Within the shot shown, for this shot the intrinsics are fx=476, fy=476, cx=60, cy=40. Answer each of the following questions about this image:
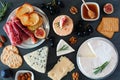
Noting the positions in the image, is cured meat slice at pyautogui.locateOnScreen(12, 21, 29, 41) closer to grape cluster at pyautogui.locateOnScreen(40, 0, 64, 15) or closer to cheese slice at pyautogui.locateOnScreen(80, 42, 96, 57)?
grape cluster at pyautogui.locateOnScreen(40, 0, 64, 15)

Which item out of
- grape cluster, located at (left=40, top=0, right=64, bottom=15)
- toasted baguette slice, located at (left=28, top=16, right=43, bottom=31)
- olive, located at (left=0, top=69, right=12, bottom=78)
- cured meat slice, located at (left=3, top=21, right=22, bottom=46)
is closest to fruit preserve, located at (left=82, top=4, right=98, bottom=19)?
grape cluster, located at (left=40, top=0, right=64, bottom=15)

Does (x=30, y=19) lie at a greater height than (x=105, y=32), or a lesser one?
greater

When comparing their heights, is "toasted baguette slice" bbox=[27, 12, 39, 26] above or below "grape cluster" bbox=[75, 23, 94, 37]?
above

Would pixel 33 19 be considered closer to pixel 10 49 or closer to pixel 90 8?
pixel 10 49

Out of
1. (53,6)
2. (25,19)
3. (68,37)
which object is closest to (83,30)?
(68,37)

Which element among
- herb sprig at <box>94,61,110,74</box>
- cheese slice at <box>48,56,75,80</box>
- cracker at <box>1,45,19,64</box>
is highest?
cracker at <box>1,45,19,64</box>
